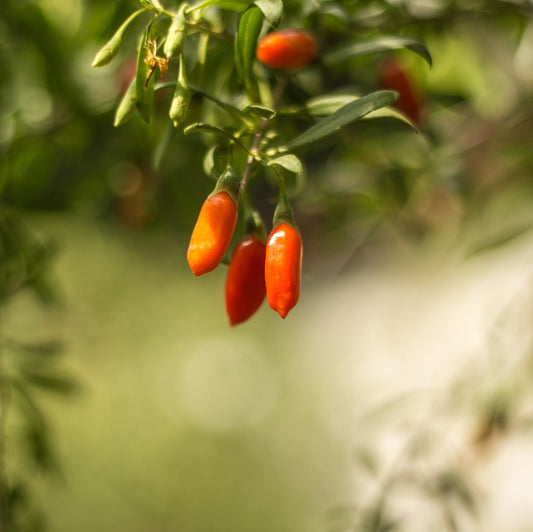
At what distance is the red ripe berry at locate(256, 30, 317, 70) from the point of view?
0.52 m

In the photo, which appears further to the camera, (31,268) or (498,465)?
(498,465)

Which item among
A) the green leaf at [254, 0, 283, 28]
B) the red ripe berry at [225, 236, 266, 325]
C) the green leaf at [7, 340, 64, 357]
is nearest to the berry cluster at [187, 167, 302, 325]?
the red ripe berry at [225, 236, 266, 325]

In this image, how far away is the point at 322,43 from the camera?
2.22 ft

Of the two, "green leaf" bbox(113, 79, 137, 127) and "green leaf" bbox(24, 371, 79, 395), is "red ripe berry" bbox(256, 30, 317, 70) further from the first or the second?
"green leaf" bbox(24, 371, 79, 395)

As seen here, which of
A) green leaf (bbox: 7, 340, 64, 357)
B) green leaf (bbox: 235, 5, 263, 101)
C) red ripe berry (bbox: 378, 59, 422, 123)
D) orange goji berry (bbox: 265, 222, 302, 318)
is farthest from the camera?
green leaf (bbox: 7, 340, 64, 357)

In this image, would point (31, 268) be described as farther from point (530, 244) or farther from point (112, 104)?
point (530, 244)

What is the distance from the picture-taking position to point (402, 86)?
68 centimetres

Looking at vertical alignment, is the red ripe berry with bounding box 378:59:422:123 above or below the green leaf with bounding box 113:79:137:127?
below

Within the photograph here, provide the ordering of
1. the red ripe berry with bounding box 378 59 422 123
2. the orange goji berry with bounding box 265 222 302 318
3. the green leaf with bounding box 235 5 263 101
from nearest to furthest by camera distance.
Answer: the orange goji berry with bounding box 265 222 302 318 → the green leaf with bounding box 235 5 263 101 → the red ripe berry with bounding box 378 59 422 123

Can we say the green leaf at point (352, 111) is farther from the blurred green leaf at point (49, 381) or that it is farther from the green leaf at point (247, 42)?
the blurred green leaf at point (49, 381)

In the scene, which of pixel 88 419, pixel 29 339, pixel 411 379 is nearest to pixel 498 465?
pixel 411 379

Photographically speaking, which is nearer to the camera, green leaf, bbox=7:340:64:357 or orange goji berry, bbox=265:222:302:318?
orange goji berry, bbox=265:222:302:318

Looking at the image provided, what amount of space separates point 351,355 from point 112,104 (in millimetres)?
2007

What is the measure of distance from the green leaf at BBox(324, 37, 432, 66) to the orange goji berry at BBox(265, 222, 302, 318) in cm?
22
